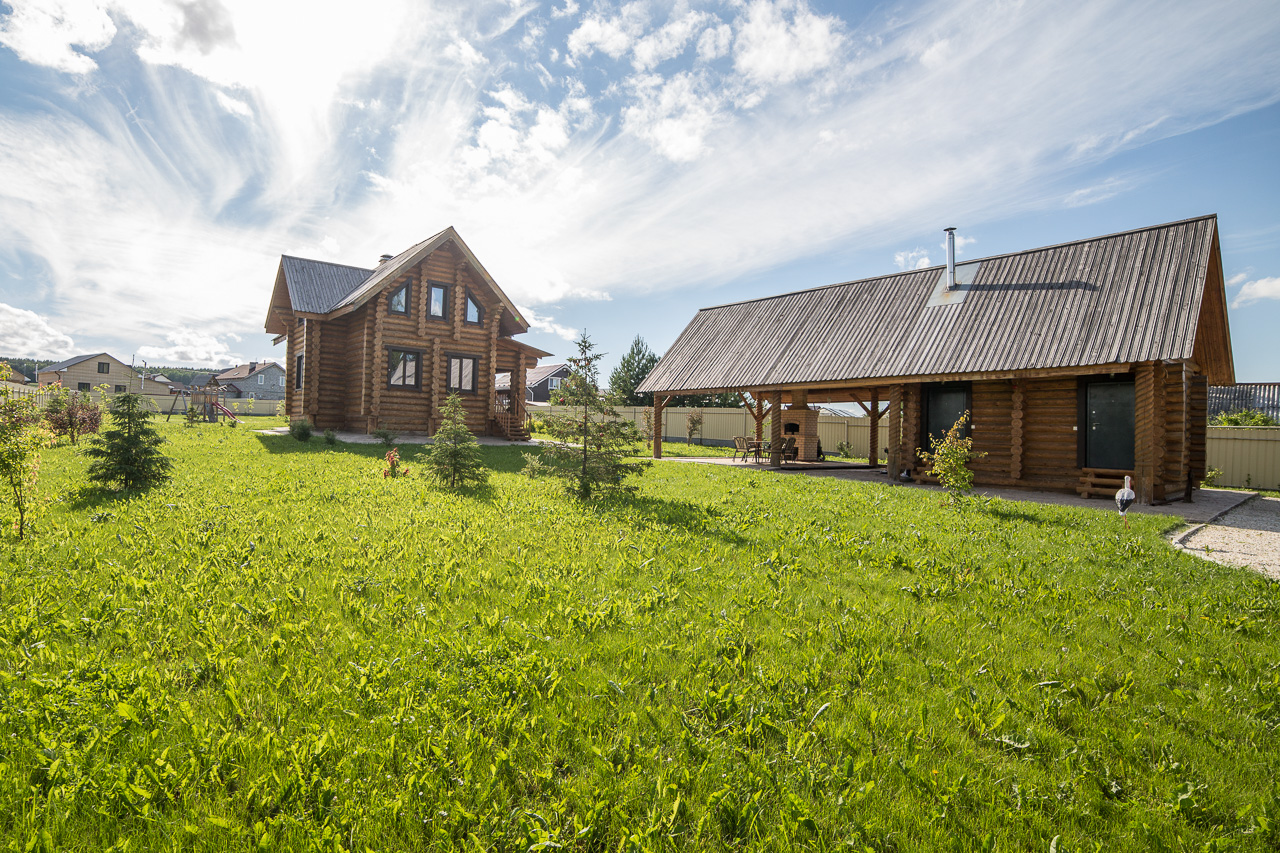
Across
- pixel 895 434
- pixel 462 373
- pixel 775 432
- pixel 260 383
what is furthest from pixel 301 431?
pixel 260 383

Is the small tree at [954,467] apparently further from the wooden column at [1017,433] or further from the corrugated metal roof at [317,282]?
the corrugated metal roof at [317,282]

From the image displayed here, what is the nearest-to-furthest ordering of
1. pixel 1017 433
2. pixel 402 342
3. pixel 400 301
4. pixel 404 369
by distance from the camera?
pixel 1017 433, pixel 402 342, pixel 400 301, pixel 404 369

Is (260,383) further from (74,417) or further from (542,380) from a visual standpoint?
(74,417)

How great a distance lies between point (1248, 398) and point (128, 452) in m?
44.9

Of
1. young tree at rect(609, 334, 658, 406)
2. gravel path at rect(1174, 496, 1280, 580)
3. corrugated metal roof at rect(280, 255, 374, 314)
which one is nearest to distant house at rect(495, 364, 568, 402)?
young tree at rect(609, 334, 658, 406)

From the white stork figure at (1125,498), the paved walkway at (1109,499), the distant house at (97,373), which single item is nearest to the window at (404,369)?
the paved walkway at (1109,499)

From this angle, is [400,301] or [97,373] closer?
[400,301]

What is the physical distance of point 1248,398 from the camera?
3070cm

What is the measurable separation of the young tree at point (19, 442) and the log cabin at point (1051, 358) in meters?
15.1

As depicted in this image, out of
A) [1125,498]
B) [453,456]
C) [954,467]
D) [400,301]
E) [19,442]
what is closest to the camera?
[19,442]

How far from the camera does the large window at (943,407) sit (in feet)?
49.3

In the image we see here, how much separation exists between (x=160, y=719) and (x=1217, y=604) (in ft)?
26.4

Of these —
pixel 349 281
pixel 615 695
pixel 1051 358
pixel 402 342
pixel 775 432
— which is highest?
pixel 349 281

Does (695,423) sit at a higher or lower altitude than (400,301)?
lower
